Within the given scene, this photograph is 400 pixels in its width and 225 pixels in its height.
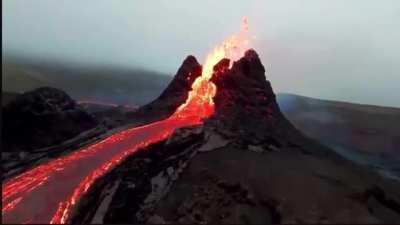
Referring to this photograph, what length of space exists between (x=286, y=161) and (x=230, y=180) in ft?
12.4

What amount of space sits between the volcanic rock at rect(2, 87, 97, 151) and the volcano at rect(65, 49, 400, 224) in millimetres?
6552

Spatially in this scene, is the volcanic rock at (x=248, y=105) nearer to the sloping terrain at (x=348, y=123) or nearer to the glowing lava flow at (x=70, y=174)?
the glowing lava flow at (x=70, y=174)

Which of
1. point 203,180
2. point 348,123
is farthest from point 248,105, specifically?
point 348,123

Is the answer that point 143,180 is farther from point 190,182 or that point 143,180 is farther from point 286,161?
point 286,161

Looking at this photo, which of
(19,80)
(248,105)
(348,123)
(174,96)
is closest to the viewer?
(248,105)

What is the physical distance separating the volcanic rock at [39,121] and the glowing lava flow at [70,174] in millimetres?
3855

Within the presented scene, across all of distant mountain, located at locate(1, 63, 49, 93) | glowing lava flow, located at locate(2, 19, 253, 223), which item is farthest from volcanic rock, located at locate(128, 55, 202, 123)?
distant mountain, located at locate(1, 63, 49, 93)

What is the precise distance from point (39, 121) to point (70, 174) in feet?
25.7

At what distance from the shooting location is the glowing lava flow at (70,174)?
72.0 feet

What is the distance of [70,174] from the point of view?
991 inches

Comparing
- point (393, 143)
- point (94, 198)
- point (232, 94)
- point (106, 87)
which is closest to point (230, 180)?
point (94, 198)

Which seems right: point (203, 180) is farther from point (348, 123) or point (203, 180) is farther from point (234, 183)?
point (348, 123)

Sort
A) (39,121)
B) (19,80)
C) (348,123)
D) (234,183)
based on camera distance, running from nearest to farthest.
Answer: (234,183) → (39,121) → (348,123) → (19,80)

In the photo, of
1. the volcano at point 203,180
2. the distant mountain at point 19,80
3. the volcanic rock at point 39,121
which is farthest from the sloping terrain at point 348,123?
the distant mountain at point 19,80
